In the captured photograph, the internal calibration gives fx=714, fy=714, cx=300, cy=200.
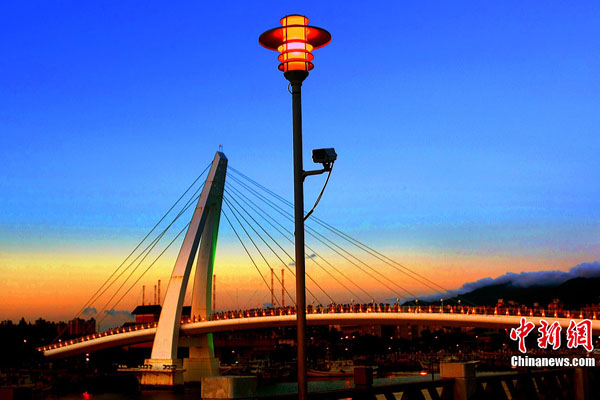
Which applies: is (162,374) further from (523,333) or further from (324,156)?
(324,156)

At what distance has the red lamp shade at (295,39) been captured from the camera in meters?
6.94

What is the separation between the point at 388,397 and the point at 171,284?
41127 mm

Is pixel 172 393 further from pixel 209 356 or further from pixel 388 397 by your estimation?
pixel 388 397

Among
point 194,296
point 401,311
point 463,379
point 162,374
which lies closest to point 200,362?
point 194,296

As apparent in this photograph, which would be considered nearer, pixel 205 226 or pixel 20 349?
pixel 205 226

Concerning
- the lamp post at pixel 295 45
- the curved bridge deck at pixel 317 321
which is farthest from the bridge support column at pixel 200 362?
the lamp post at pixel 295 45

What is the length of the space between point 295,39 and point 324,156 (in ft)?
4.02

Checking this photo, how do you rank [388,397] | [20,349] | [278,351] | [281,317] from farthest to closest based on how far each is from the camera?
[278,351], [20,349], [281,317], [388,397]

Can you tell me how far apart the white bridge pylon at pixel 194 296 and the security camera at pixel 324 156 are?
40885 millimetres

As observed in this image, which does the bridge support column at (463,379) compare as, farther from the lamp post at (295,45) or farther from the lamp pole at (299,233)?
the lamp post at (295,45)

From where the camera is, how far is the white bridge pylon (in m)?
46.5

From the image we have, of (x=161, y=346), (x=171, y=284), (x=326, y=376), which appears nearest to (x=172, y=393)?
(x=161, y=346)

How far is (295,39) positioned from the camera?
6.95 metres

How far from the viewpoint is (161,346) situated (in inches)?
1871
